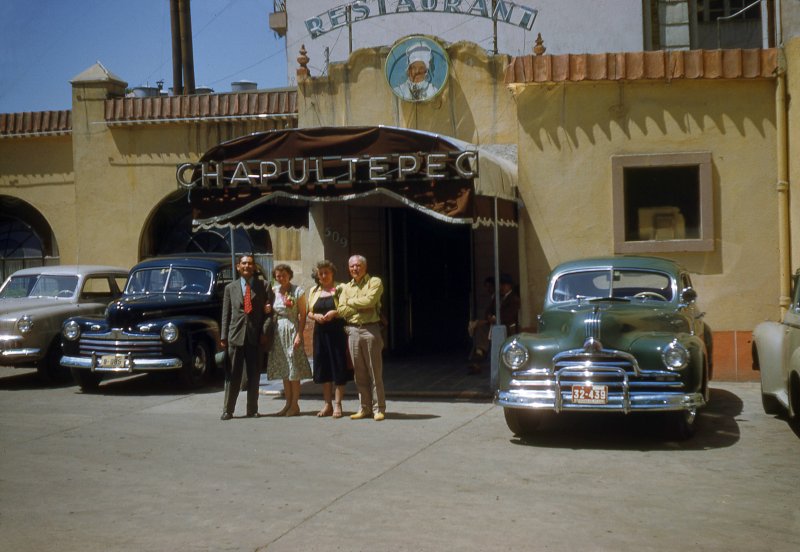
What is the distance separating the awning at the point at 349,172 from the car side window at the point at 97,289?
3.77 m

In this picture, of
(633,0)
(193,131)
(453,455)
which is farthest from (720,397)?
(633,0)

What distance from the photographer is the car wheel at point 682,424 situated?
920 centimetres

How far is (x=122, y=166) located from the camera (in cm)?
1880

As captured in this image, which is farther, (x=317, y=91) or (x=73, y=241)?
(x=73, y=241)

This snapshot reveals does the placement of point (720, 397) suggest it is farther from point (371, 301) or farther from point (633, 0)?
point (633, 0)

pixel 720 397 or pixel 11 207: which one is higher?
pixel 11 207

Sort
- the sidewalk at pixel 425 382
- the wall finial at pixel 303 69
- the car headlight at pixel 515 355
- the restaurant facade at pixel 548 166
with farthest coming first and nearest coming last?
the wall finial at pixel 303 69 → the sidewalk at pixel 425 382 → the restaurant facade at pixel 548 166 → the car headlight at pixel 515 355

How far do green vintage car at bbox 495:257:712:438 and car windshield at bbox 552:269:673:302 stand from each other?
141mm

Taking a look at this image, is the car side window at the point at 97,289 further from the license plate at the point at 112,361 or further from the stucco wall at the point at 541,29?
the stucco wall at the point at 541,29

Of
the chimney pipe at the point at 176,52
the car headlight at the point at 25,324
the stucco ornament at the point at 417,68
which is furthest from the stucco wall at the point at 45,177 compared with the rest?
the chimney pipe at the point at 176,52

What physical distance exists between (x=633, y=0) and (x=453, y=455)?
20.6m

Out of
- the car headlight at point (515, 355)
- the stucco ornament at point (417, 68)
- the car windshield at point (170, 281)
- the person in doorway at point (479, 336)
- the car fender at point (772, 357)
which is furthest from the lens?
the stucco ornament at point (417, 68)

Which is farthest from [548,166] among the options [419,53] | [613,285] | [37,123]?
[37,123]

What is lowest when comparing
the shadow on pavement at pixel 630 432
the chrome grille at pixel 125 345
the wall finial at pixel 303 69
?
the shadow on pavement at pixel 630 432
